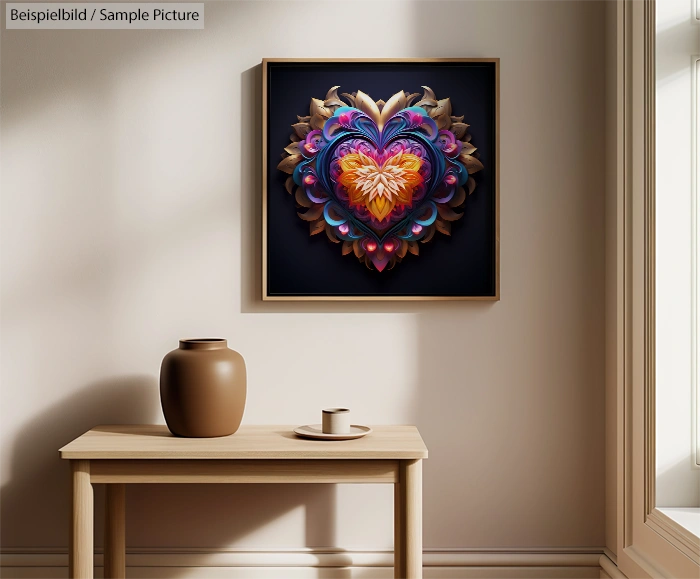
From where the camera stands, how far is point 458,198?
213cm

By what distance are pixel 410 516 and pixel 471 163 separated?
3.57 ft

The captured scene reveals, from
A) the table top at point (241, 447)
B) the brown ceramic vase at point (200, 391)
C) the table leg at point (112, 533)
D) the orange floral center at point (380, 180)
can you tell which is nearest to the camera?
the table top at point (241, 447)

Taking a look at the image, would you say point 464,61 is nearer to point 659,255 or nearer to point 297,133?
point 297,133

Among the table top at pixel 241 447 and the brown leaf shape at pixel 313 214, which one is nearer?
the table top at pixel 241 447

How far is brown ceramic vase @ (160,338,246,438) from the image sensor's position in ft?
6.10

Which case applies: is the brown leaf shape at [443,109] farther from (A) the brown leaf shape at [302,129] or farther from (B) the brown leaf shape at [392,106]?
(A) the brown leaf shape at [302,129]

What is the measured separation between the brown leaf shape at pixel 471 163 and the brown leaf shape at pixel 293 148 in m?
0.52

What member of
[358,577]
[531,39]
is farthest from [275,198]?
[358,577]

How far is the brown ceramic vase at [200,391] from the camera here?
1858 mm

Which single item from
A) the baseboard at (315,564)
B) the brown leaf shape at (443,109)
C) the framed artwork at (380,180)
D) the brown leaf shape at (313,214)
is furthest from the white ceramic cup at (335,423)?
the brown leaf shape at (443,109)

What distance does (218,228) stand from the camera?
216 centimetres

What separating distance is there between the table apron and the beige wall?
0.40 m

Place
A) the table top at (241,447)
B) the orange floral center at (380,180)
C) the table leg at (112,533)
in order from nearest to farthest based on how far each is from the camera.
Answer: the table top at (241,447) < the table leg at (112,533) < the orange floral center at (380,180)

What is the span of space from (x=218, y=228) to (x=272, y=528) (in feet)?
3.20
